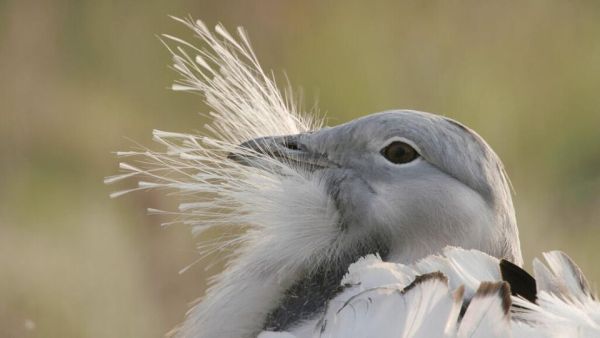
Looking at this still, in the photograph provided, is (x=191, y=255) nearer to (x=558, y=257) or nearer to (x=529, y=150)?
(x=529, y=150)

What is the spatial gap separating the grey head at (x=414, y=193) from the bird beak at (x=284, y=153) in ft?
0.05

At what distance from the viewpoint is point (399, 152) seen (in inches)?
93.4

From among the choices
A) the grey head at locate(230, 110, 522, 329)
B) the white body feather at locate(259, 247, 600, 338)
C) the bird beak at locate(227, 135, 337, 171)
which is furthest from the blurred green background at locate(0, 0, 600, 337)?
the white body feather at locate(259, 247, 600, 338)

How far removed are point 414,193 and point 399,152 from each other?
78mm

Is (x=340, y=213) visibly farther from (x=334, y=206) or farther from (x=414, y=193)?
(x=414, y=193)

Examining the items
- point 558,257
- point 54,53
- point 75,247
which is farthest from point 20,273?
point 558,257

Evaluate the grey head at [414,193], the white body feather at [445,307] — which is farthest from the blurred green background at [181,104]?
the white body feather at [445,307]

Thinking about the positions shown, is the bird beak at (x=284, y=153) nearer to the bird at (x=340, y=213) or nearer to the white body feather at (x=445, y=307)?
the bird at (x=340, y=213)

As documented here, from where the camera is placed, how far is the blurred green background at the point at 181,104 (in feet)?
12.4

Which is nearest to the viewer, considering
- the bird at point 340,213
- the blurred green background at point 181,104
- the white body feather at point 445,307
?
the white body feather at point 445,307

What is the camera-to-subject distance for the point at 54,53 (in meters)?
4.44

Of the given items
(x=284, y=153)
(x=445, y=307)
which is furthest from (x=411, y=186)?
(x=445, y=307)

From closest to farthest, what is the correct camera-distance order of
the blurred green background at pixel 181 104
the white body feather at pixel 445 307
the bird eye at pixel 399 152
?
the white body feather at pixel 445 307
the bird eye at pixel 399 152
the blurred green background at pixel 181 104

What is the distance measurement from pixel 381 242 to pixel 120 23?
242cm
